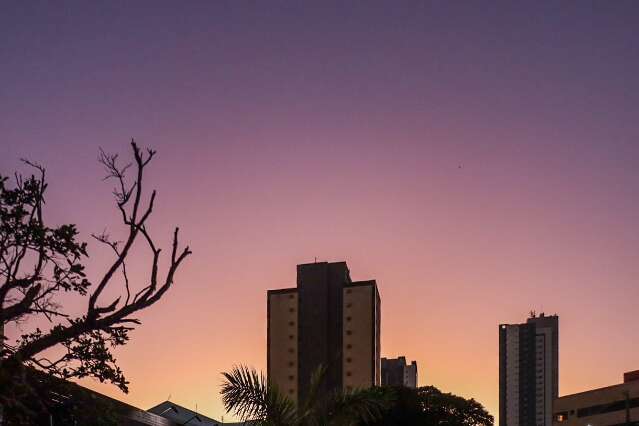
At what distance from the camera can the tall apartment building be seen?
12912 centimetres

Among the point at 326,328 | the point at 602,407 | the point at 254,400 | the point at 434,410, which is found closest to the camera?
the point at 254,400

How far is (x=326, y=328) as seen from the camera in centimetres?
13112

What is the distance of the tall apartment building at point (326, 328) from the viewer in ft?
424

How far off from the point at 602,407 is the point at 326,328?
162 feet

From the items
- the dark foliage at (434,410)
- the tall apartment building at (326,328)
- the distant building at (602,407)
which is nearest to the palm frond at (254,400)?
the dark foliage at (434,410)

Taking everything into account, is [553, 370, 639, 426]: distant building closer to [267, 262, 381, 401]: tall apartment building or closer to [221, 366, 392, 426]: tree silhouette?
[267, 262, 381, 401]: tall apartment building

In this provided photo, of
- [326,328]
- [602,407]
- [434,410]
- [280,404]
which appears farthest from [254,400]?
[326,328]

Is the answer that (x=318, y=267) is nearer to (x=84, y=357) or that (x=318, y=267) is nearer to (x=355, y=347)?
(x=355, y=347)

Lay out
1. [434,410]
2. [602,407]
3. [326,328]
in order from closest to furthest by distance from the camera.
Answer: [434,410] → [602,407] → [326,328]

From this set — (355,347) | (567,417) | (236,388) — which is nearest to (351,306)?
(355,347)

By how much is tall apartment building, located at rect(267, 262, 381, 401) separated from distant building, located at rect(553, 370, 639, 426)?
113ft

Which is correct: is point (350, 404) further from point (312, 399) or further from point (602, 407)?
point (602, 407)

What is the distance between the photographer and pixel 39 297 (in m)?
8.84

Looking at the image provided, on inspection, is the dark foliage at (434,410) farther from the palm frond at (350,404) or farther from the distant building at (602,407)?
the palm frond at (350,404)
